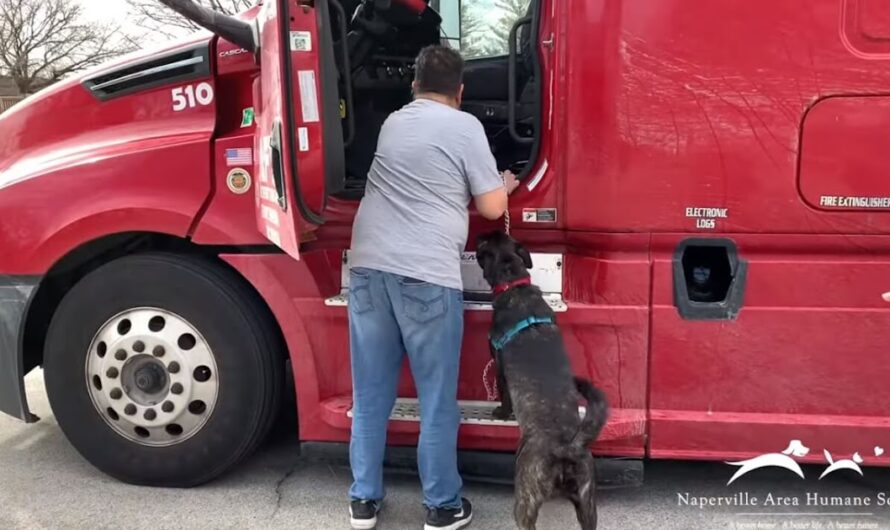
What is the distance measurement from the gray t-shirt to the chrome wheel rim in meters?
0.97

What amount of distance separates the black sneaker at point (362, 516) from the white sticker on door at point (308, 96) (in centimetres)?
157

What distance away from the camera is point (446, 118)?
2.77 m

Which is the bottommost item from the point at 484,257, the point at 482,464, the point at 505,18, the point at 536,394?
the point at 482,464

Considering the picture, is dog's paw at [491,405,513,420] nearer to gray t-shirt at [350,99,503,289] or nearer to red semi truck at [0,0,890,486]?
red semi truck at [0,0,890,486]

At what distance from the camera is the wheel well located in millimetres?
3238

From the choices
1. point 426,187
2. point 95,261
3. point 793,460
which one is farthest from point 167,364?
point 793,460

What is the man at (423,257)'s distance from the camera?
276 cm

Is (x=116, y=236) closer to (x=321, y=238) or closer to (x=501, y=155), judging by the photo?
(x=321, y=238)

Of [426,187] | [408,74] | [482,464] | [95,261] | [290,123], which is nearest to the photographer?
[290,123]

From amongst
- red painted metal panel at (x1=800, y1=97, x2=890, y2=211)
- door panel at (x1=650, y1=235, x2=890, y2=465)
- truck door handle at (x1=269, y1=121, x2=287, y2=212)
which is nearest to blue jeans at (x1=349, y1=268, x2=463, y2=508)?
truck door handle at (x1=269, y1=121, x2=287, y2=212)

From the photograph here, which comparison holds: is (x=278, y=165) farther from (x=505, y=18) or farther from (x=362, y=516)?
(x=505, y=18)

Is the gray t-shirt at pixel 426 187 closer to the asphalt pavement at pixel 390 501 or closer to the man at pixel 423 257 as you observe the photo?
the man at pixel 423 257

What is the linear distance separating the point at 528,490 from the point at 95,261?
221cm

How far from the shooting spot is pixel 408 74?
374 cm
